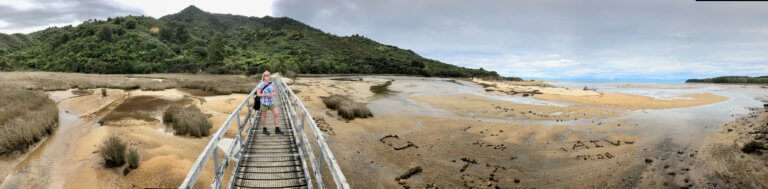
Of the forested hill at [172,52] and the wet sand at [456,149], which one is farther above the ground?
the forested hill at [172,52]

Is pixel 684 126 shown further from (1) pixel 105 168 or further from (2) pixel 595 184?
(1) pixel 105 168

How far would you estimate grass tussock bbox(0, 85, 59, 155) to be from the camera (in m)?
7.47

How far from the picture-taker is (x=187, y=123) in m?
10.3

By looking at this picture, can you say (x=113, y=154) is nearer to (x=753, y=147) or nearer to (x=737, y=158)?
(x=737, y=158)

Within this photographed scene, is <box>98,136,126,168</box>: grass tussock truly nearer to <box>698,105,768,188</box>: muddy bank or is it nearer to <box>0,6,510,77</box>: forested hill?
<box>698,105,768,188</box>: muddy bank

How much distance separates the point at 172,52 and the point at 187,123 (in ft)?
188

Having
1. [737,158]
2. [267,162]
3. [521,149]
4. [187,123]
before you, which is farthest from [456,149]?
[187,123]

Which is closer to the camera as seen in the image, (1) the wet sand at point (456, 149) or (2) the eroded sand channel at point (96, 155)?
(2) the eroded sand channel at point (96, 155)

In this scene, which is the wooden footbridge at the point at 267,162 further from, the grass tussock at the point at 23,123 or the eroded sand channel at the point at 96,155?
the grass tussock at the point at 23,123

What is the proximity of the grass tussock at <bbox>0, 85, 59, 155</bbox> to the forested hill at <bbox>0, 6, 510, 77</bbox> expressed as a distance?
3749 centimetres

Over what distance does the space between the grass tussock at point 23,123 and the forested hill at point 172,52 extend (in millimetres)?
37489

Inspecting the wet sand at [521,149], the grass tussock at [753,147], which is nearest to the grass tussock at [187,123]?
the wet sand at [521,149]

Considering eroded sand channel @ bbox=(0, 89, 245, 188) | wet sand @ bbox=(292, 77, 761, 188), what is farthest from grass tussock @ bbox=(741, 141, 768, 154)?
eroded sand channel @ bbox=(0, 89, 245, 188)

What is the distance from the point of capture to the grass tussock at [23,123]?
747 cm
